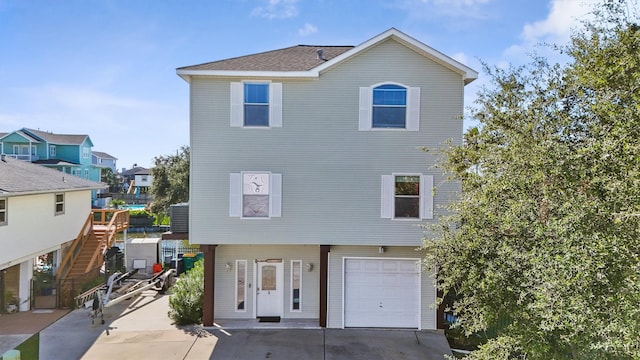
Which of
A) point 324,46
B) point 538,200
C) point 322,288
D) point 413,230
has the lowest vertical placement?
point 322,288

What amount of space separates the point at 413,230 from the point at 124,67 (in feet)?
38.4

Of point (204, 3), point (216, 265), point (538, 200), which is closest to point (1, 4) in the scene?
point (204, 3)

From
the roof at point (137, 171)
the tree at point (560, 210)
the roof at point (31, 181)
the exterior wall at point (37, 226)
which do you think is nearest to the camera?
the tree at point (560, 210)

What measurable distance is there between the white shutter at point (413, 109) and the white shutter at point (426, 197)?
1.56 m

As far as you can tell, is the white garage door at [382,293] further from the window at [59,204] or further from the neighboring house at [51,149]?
the neighboring house at [51,149]

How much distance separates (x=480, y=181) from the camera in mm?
7285

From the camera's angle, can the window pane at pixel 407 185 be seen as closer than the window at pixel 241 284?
Yes

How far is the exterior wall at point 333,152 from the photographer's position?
1103 cm

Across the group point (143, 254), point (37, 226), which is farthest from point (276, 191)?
point (143, 254)

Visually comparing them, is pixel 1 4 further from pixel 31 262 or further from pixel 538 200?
pixel 538 200

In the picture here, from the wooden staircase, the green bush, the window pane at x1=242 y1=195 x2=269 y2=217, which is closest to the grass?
the wooden staircase

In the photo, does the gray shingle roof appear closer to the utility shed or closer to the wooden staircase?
the wooden staircase

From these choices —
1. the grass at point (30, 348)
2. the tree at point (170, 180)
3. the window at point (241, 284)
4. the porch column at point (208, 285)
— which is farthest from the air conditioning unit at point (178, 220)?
the tree at point (170, 180)

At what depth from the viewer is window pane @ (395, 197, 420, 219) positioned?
36.5 feet
